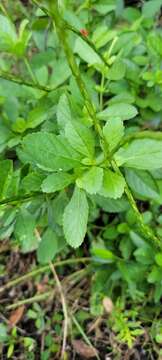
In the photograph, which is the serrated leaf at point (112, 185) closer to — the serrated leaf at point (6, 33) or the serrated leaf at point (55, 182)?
the serrated leaf at point (55, 182)

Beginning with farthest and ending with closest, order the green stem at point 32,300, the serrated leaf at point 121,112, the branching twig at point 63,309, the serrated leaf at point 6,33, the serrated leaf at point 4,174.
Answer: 1. the green stem at point 32,300
2. the branching twig at point 63,309
3. the serrated leaf at point 6,33
4. the serrated leaf at point 121,112
5. the serrated leaf at point 4,174

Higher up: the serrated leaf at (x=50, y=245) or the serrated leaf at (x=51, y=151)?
the serrated leaf at (x=51, y=151)

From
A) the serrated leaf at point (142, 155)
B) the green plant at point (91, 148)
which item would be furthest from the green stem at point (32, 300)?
the serrated leaf at point (142, 155)

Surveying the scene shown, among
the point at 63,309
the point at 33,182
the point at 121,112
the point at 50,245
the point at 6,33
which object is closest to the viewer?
the point at 33,182

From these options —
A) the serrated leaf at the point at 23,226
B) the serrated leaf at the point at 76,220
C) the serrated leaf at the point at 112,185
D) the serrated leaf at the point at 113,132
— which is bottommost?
the serrated leaf at the point at 23,226

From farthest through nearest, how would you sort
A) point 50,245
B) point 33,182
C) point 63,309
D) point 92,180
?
point 63,309
point 50,245
point 33,182
point 92,180

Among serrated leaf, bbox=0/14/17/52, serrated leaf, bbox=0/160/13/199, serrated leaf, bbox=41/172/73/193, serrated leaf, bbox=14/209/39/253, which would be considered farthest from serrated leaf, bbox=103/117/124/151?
serrated leaf, bbox=0/14/17/52

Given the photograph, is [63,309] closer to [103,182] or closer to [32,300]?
[32,300]

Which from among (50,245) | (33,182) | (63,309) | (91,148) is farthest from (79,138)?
(63,309)
